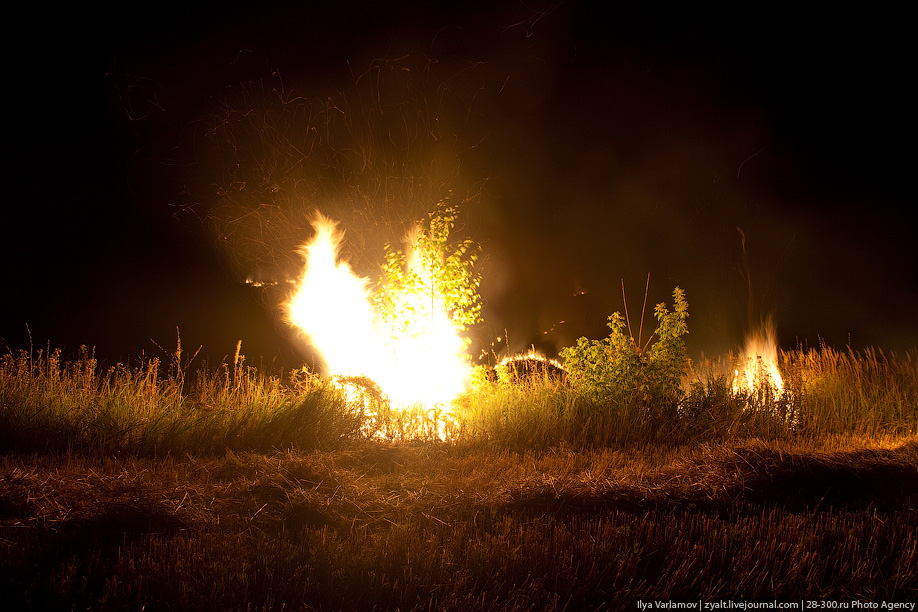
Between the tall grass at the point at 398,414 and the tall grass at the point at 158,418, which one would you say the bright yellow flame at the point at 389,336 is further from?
the tall grass at the point at 158,418

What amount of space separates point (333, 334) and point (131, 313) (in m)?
9.12

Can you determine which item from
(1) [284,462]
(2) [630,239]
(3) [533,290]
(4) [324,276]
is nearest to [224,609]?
(1) [284,462]

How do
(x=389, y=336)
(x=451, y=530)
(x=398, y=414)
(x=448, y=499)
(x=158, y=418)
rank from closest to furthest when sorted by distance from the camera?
(x=451, y=530) → (x=448, y=499) → (x=158, y=418) → (x=398, y=414) → (x=389, y=336)

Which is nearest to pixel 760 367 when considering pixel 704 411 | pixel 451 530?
pixel 704 411

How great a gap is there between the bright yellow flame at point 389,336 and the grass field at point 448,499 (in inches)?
26.4

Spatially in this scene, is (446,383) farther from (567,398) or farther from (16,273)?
(16,273)

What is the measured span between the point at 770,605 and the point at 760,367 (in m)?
6.33

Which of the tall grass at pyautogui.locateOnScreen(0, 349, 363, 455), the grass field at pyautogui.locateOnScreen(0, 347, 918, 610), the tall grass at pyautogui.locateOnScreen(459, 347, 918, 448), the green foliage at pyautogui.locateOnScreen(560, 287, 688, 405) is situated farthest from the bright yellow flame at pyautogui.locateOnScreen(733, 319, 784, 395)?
the tall grass at pyautogui.locateOnScreen(0, 349, 363, 455)

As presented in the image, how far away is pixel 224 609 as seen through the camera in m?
3.00

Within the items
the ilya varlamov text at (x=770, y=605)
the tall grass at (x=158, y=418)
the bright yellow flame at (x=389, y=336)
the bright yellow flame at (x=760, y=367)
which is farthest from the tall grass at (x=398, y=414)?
the ilya varlamov text at (x=770, y=605)

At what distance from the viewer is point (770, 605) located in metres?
3.38

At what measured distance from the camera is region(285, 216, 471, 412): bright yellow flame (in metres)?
8.72

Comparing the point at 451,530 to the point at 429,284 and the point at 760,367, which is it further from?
the point at 760,367

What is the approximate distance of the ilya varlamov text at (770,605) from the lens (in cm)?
331
